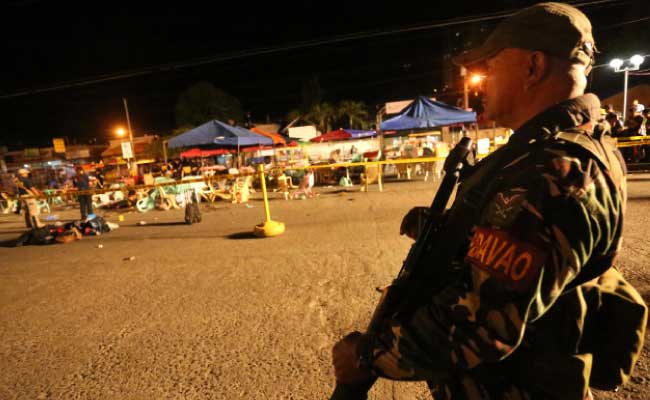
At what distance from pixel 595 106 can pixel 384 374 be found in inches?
38.6

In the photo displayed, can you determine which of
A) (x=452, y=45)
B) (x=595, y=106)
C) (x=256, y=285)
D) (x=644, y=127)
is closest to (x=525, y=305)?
(x=595, y=106)

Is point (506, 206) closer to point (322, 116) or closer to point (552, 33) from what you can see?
point (552, 33)

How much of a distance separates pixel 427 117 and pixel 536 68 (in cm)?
1110

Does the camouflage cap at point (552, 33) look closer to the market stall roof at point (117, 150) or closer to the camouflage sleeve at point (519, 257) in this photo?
the camouflage sleeve at point (519, 257)

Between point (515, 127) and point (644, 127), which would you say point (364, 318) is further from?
point (644, 127)

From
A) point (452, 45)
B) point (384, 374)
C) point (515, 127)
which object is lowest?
point (384, 374)

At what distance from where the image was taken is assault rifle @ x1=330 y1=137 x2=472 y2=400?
3.20 feet

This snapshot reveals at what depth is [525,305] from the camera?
768 mm

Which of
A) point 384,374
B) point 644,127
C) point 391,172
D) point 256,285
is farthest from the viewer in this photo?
point 391,172

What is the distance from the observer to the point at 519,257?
2.53 ft

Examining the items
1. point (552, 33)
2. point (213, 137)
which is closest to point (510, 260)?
point (552, 33)

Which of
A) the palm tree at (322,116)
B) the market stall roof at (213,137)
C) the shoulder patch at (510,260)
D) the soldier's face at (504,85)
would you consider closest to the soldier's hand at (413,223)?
the soldier's face at (504,85)

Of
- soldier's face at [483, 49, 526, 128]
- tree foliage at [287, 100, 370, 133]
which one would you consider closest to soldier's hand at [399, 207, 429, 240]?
soldier's face at [483, 49, 526, 128]

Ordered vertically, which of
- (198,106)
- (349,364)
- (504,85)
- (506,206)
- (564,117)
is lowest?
(349,364)
